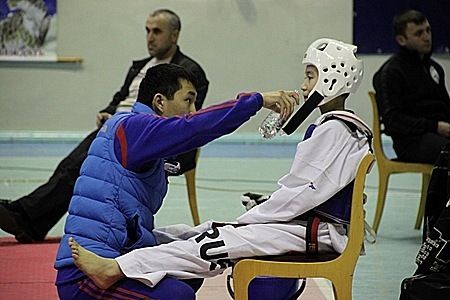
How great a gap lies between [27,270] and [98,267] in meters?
2.05

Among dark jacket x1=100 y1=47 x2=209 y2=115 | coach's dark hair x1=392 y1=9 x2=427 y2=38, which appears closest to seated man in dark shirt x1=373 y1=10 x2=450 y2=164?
coach's dark hair x1=392 y1=9 x2=427 y2=38

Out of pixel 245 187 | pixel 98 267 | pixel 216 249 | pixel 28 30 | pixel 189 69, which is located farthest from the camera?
pixel 28 30

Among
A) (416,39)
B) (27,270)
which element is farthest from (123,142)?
(416,39)

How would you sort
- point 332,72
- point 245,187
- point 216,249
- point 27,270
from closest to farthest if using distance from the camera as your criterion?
1. point 216,249
2. point 332,72
3. point 27,270
4. point 245,187

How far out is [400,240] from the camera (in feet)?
19.0

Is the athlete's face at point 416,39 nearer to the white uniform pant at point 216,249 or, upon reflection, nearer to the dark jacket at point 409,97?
the dark jacket at point 409,97

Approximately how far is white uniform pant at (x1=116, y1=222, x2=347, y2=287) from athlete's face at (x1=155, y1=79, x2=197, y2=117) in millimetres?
426

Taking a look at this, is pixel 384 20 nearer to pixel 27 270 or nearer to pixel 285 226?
pixel 27 270

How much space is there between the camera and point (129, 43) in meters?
11.0

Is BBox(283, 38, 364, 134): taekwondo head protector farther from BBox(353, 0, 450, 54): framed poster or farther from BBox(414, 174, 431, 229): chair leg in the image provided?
BBox(353, 0, 450, 54): framed poster

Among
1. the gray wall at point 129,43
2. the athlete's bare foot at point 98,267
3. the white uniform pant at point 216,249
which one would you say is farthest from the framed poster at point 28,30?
the athlete's bare foot at point 98,267

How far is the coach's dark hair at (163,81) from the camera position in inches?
124

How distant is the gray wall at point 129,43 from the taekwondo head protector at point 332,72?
7.65m

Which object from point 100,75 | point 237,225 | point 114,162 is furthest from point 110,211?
point 100,75
